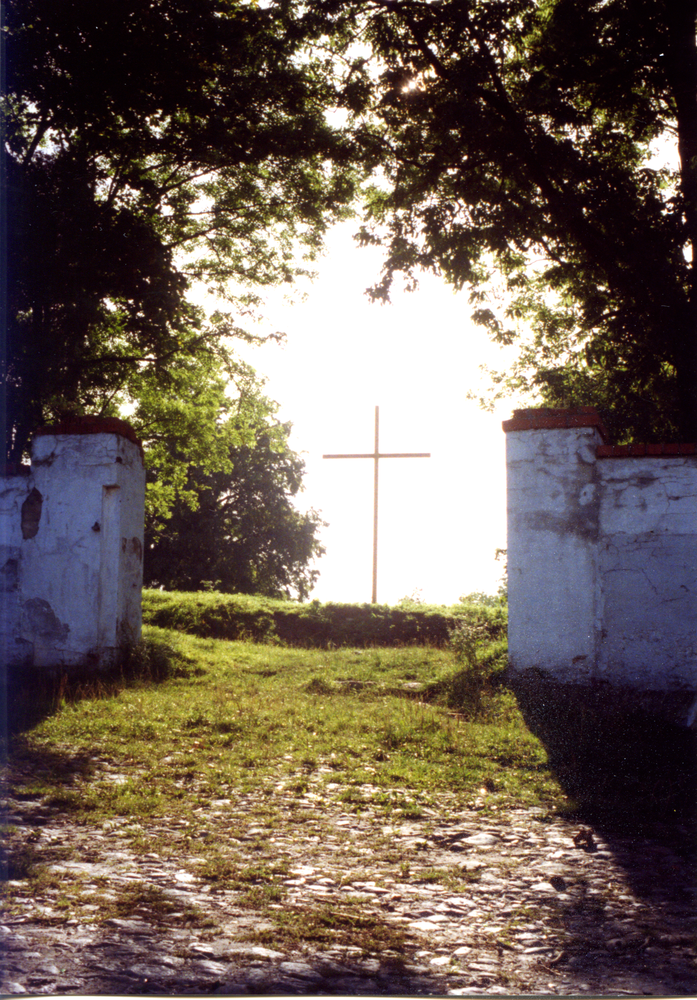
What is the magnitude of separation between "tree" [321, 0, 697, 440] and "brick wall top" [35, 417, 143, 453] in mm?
3379

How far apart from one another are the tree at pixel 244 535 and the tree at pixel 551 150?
18.9 m

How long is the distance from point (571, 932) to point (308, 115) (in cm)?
905

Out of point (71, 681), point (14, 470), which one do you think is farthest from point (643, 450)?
point (14, 470)

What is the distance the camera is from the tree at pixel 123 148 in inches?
284

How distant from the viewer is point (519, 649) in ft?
23.5

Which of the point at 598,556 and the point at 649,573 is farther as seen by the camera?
the point at 598,556

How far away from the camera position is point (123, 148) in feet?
29.7

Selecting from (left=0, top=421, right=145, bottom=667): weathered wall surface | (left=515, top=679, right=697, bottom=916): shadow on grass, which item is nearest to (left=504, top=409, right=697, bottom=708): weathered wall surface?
(left=515, top=679, right=697, bottom=916): shadow on grass

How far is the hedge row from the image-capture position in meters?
13.1

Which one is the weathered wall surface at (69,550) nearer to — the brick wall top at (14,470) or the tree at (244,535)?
the brick wall top at (14,470)

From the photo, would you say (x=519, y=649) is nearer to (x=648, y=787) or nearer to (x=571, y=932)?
(x=648, y=787)

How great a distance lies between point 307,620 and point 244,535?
13.7 metres

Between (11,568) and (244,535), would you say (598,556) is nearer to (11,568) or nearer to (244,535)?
(11,568)


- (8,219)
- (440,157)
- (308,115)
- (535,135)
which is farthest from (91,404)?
(535,135)
